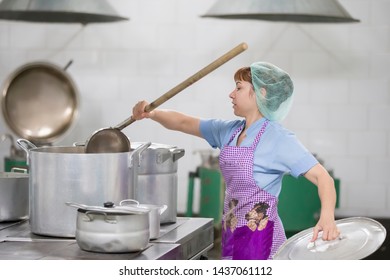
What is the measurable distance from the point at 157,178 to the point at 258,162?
25 centimetres

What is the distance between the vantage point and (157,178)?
175cm

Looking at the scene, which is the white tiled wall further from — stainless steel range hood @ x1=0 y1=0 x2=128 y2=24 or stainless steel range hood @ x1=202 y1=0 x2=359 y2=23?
stainless steel range hood @ x1=202 y1=0 x2=359 y2=23

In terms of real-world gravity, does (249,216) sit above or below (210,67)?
below

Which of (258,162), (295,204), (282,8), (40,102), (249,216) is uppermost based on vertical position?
(282,8)

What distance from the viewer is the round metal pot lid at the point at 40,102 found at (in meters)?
3.33

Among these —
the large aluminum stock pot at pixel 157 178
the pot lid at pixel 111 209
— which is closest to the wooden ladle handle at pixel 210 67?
the large aluminum stock pot at pixel 157 178

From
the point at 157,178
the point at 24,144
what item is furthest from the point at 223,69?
the point at 24,144

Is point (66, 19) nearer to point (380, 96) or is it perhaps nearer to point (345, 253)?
point (380, 96)

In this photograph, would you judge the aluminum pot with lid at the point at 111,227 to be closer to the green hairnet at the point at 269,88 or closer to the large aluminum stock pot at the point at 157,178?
the large aluminum stock pot at the point at 157,178

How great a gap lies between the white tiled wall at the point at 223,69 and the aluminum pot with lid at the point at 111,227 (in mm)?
2088

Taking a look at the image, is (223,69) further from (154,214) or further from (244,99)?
(154,214)

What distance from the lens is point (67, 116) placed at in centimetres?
341

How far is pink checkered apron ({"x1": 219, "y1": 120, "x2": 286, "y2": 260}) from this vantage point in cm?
187

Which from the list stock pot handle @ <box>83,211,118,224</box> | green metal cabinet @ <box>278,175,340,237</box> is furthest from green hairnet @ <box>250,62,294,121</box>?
green metal cabinet @ <box>278,175,340,237</box>
